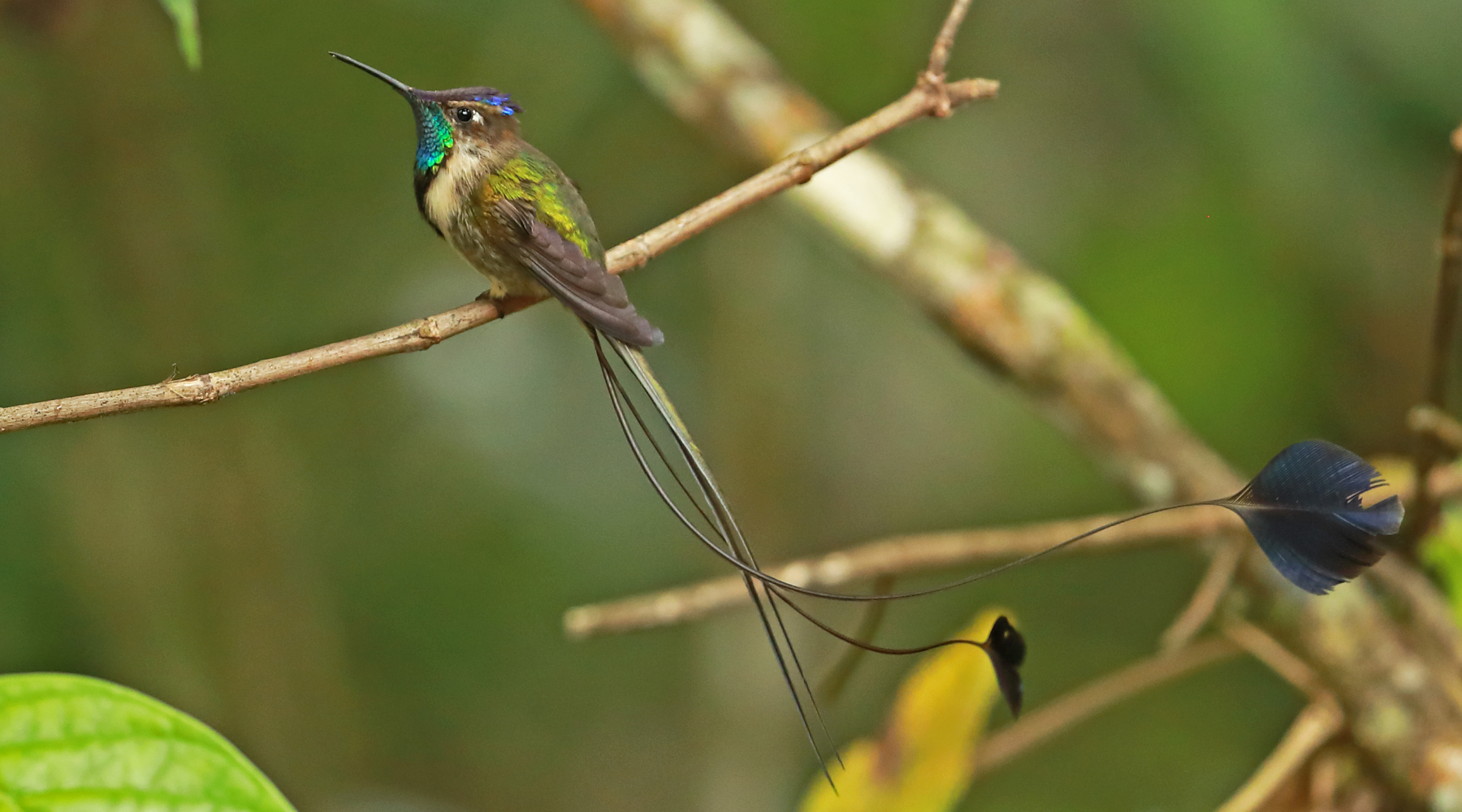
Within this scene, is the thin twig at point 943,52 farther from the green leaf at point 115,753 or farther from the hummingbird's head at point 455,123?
the green leaf at point 115,753

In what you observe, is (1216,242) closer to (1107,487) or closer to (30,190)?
(1107,487)

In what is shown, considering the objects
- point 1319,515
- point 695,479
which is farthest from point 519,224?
point 1319,515

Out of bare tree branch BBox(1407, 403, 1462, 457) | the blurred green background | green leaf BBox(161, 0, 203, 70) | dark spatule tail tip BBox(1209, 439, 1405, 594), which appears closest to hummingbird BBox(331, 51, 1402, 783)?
dark spatule tail tip BBox(1209, 439, 1405, 594)

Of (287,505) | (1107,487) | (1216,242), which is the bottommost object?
(287,505)

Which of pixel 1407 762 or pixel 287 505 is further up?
pixel 287 505

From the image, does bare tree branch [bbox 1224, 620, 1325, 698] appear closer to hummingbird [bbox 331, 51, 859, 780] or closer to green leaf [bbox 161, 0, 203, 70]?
hummingbird [bbox 331, 51, 859, 780]

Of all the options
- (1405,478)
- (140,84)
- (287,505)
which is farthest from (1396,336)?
(140,84)
